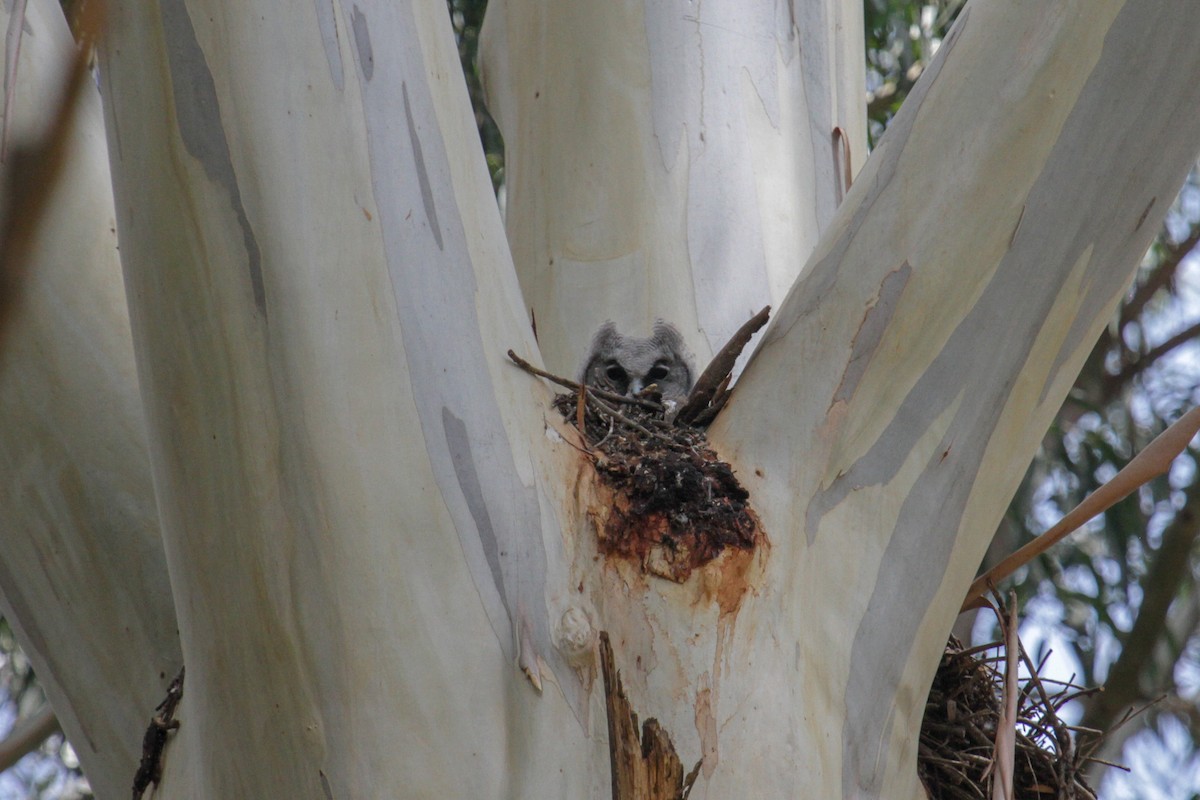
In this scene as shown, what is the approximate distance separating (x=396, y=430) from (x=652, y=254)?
505mm

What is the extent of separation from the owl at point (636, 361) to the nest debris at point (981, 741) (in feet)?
1.36

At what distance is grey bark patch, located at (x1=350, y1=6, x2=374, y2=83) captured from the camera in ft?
2.86

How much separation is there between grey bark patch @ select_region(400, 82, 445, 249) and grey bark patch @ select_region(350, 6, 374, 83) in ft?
0.09

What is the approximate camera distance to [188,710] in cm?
89

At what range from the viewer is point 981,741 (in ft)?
3.85

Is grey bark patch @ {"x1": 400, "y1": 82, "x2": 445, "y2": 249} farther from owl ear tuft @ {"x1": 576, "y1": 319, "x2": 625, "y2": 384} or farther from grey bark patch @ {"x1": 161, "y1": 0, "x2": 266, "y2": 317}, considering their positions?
owl ear tuft @ {"x1": 576, "y1": 319, "x2": 625, "y2": 384}

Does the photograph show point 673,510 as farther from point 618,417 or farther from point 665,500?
point 618,417

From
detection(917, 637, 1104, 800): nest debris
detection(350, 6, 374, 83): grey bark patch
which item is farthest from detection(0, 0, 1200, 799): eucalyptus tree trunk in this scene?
detection(917, 637, 1104, 800): nest debris

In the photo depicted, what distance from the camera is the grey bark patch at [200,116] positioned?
0.83 metres

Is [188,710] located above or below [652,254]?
below

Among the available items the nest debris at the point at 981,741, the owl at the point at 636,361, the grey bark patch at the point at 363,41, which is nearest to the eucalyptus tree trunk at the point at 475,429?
the grey bark patch at the point at 363,41

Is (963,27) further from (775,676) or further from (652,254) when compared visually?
(775,676)

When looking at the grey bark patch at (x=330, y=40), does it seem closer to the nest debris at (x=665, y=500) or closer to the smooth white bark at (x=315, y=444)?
the smooth white bark at (x=315, y=444)

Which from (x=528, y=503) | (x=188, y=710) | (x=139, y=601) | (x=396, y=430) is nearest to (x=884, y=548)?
(x=528, y=503)
